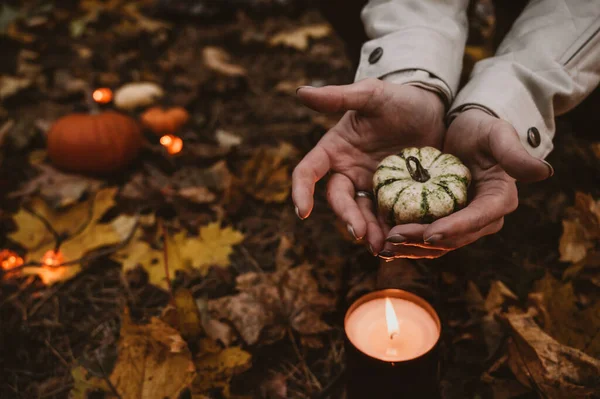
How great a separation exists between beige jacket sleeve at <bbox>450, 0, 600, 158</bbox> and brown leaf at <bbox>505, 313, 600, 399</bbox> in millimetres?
716

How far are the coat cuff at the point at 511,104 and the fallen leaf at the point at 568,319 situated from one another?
1.88ft

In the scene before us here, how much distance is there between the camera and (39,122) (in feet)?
11.9

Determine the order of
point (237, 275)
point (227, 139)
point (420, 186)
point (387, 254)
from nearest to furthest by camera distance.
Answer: point (387, 254), point (420, 186), point (237, 275), point (227, 139)

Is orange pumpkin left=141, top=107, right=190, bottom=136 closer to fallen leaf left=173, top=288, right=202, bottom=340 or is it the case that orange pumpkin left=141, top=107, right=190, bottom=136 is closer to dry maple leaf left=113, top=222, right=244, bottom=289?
dry maple leaf left=113, top=222, right=244, bottom=289

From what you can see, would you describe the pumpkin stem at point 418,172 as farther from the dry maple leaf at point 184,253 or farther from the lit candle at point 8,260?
the lit candle at point 8,260

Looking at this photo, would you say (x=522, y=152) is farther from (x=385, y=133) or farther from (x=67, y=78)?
(x=67, y=78)

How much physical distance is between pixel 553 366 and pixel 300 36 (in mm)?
3658

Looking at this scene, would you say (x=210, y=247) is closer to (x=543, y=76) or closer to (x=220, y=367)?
(x=220, y=367)

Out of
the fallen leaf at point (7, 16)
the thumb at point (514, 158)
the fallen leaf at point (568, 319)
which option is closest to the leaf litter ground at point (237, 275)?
the fallen leaf at point (568, 319)

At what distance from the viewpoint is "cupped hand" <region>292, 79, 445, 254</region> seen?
172 cm

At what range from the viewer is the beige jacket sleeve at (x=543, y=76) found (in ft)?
6.25

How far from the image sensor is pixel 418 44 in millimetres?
2062

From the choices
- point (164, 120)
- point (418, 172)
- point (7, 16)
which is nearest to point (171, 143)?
point (164, 120)

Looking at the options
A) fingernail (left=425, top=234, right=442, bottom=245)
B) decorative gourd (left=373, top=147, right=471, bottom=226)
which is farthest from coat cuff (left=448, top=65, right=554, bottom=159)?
fingernail (left=425, top=234, right=442, bottom=245)
